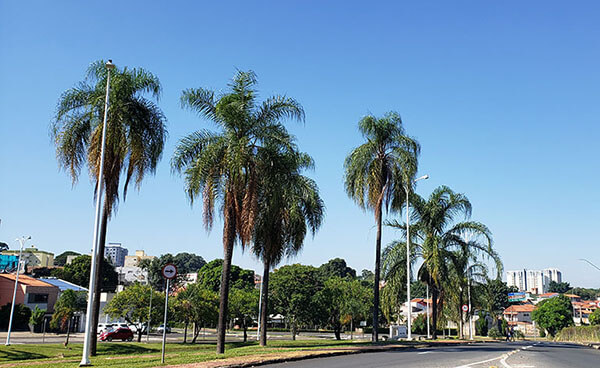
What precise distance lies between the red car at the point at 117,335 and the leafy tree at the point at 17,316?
20076 mm

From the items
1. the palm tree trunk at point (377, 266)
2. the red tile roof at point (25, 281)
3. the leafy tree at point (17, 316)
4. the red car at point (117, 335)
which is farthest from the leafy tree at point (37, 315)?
the palm tree trunk at point (377, 266)

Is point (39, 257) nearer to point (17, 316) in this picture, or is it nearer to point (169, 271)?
point (17, 316)

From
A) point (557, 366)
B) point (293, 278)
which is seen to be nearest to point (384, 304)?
point (293, 278)

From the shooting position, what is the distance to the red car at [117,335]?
155ft

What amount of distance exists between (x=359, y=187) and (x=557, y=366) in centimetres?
1595

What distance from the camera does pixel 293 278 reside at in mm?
47500

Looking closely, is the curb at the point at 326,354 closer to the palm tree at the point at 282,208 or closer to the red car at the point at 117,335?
the palm tree at the point at 282,208

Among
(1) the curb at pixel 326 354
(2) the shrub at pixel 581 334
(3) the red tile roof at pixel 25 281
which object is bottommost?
(2) the shrub at pixel 581 334

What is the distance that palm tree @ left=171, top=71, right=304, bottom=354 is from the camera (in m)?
21.3

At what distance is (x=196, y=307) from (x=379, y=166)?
751 inches

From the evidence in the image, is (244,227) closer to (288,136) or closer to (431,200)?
(288,136)

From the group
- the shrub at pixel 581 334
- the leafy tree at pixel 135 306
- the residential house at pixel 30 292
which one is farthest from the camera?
the residential house at pixel 30 292

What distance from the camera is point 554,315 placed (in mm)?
99000

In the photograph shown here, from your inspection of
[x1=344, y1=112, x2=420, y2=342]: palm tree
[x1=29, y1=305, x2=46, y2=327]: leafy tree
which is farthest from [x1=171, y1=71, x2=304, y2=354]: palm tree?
[x1=29, y1=305, x2=46, y2=327]: leafy tree
